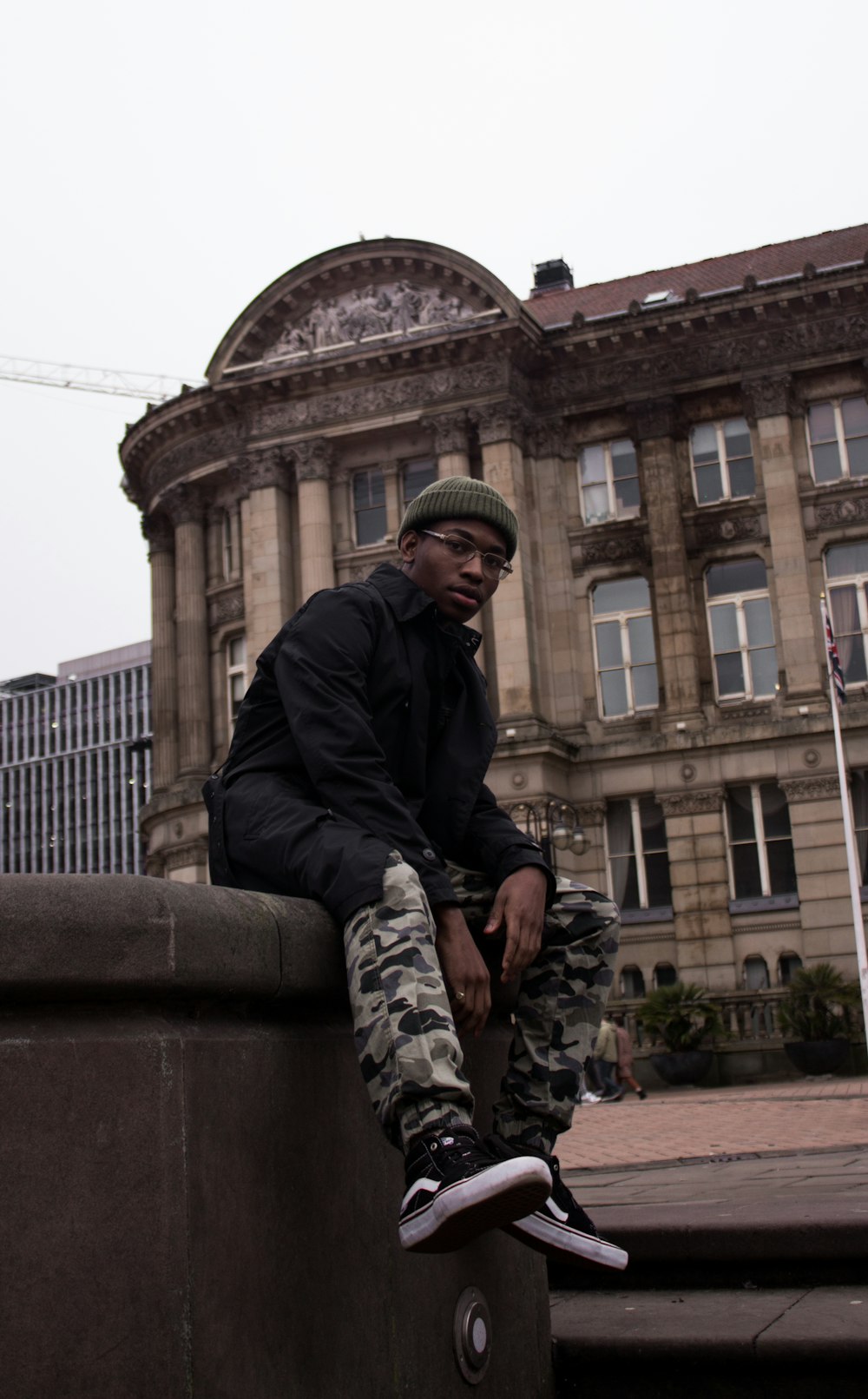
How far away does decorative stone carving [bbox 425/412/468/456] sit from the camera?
34812mm

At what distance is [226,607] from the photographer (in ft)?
125

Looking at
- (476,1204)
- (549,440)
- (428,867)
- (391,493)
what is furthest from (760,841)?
(476,1204)

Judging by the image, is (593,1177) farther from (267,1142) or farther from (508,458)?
(508,458)

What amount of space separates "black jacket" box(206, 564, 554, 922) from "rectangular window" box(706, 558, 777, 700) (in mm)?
29944

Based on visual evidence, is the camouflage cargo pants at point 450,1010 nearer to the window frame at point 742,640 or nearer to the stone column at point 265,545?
the window frame at point 742,640

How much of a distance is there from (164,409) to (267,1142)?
37215 millimetres

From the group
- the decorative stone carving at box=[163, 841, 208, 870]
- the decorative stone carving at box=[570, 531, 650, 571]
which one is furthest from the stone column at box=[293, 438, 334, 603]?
the decorative stone carving at box=[163, 841, 208, 870]

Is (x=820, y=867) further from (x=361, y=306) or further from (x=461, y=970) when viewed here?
(x=461, y=970)

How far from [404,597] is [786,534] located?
1199 inches

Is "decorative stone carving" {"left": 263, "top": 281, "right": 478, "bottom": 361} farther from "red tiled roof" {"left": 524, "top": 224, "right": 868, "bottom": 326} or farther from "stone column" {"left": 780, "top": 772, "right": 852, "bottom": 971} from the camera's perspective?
"stone column" {"left": 780, "top": 772, "right": 852, "bottom": 971}

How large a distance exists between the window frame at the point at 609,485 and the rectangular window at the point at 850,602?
4666mm

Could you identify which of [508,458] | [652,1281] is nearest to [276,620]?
[508,458]

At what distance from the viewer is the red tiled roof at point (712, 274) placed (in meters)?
Result: 37.5

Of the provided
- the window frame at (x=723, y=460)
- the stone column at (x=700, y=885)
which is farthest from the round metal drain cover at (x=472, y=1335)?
the window frame at (x=723, y=460)
